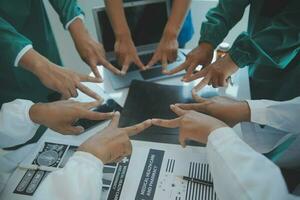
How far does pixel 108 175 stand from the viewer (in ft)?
2.64

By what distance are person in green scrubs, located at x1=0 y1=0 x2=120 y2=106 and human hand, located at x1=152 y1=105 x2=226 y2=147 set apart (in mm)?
329

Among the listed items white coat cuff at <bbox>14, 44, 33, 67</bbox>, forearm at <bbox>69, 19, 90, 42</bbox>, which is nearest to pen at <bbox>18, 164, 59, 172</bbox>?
white coat cuff at <bbox>14, 44, 33, 67</bbox>

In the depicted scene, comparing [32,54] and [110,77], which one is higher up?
[32,54]

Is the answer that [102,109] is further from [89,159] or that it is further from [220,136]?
[220,136]

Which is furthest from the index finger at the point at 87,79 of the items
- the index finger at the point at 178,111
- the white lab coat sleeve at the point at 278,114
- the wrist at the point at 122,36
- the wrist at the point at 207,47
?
the white lab coat sleeve at the point at 278,114

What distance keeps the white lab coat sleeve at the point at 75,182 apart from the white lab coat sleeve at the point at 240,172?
278 millimetres

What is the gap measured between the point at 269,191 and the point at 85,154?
1.37 ft

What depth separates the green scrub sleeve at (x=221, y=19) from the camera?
1.08 metres

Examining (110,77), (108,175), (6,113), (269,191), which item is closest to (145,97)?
(110,77)

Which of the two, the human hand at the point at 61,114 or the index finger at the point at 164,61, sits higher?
the human hand at the point at 61,114

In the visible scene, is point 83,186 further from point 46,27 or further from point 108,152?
point 46,27

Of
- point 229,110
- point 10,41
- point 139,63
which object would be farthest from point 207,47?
point 10,41

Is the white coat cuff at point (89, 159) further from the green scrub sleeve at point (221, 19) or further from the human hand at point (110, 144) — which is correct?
the green scrub sleeve at point (221, 19)

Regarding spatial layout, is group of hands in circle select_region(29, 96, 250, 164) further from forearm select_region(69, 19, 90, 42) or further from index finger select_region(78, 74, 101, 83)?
forearm select_region(69, 19, 90, 42)
